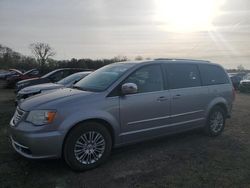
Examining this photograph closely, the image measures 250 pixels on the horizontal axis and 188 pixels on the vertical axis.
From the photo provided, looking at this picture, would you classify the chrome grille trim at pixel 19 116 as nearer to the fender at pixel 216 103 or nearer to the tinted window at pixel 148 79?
the tinted window at pixel 148 79

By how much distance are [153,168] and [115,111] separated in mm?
1155

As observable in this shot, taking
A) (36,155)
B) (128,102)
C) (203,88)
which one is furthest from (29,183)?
(203,88)

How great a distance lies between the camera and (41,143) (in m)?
4.05

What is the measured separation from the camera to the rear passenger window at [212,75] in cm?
641

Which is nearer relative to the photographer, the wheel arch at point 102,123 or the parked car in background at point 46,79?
the wheel arch at point 102,123

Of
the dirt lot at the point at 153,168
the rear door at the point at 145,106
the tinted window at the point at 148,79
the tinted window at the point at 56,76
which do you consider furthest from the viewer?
the tinted window at the point at 56,76

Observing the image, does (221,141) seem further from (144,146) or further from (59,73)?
(59,73)

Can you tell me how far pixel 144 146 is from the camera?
18.7 ft

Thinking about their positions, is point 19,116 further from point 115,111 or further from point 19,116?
point 115,111

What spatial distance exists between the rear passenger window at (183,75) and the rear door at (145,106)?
0.27 m

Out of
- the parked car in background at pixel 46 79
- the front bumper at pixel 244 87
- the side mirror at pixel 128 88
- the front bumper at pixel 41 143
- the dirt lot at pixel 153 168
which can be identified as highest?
the side mirror at pixel 128 88

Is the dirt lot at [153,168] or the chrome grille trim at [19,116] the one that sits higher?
the chrome grille trim at [19,116]

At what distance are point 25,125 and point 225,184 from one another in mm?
3156

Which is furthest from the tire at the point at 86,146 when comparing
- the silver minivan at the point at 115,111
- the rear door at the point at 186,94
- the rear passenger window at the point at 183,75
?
the rear passenger window at the point at 183,75
